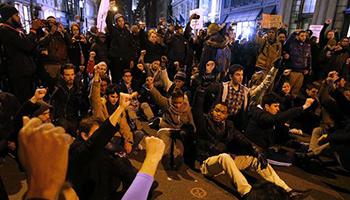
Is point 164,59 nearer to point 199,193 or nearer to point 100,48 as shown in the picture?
point 100,48

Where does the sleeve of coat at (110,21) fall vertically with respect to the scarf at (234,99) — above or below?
above

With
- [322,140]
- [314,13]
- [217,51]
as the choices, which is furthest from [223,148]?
[314,13]

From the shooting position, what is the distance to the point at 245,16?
62.6 ft

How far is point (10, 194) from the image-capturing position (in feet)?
11.0

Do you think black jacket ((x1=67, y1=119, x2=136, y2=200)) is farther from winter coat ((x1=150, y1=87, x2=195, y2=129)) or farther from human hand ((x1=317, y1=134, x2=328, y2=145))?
human hand ((x1=317, y1=134, x2=328, y2=145))

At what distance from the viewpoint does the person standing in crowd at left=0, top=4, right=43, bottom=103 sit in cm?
430

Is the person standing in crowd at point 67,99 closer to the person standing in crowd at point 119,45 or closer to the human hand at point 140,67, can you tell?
the person standing in crowd at point 119,45

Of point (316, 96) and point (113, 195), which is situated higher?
point (316, 96)

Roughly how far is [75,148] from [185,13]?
37.7 m

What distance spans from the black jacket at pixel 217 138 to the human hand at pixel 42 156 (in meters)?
3.24

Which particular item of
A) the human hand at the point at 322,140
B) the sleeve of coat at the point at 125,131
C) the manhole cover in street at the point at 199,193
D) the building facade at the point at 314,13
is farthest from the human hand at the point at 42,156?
the building facade at the point at 314,13

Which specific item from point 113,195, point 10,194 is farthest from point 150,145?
point 10,194

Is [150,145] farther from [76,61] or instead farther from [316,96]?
[76,61]

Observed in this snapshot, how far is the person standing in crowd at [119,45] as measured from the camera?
6.54m
